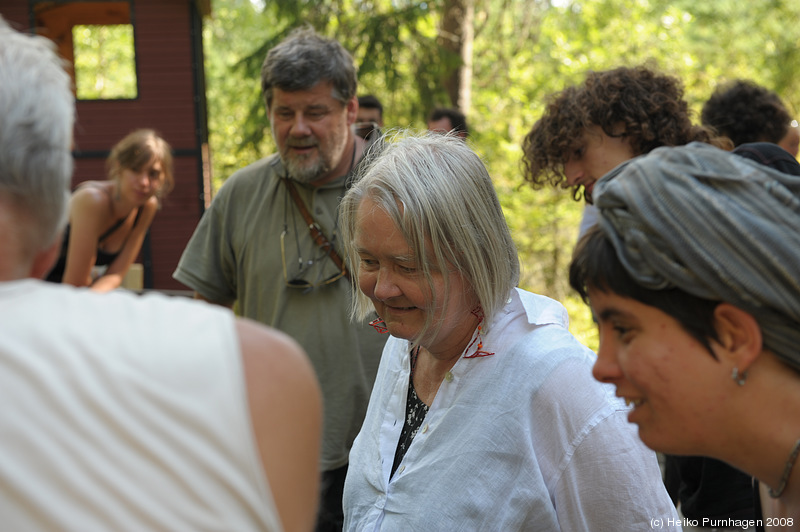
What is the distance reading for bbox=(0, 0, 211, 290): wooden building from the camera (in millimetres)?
10281

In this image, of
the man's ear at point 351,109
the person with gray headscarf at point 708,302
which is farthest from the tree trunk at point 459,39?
the person with gray headscarf at point 708,302

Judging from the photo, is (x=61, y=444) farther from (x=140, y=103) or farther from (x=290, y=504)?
(x=140, y=103)

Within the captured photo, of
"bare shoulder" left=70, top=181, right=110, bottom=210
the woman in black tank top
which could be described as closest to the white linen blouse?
the woman in black tank top

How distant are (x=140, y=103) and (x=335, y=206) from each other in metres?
7.71

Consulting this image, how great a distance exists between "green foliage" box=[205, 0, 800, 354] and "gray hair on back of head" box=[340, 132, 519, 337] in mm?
1595

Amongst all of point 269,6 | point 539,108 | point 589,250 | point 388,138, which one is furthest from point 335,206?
point 539,108

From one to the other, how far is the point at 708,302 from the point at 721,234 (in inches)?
5.2

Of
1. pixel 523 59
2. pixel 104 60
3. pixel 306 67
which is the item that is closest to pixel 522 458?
pixel 306 67

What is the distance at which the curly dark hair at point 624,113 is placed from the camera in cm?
310

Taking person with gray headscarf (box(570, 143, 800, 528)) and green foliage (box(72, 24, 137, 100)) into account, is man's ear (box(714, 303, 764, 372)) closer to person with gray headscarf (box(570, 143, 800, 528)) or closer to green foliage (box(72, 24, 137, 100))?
person with gray headscarf (box(570, 143, 800, 528))

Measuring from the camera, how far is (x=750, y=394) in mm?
1395

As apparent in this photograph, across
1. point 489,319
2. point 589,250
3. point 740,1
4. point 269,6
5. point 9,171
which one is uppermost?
point 740,1

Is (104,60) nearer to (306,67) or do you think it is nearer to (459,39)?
(459,39)

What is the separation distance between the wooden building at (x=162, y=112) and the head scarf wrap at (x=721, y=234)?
9503 mm
